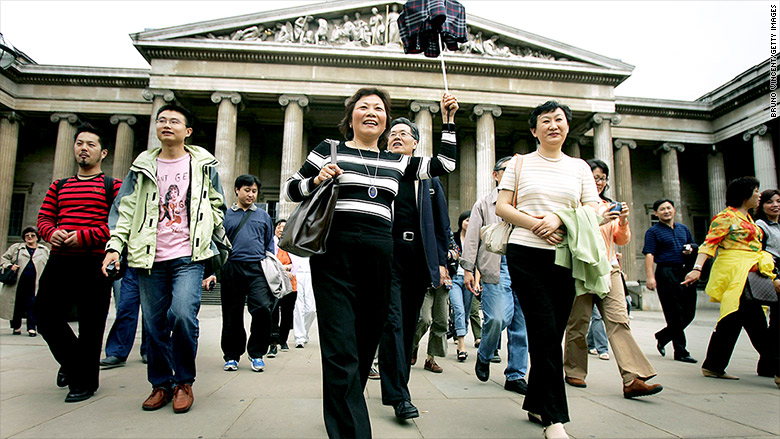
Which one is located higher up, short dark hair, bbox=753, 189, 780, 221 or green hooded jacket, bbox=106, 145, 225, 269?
short dark hair, bbox=753, 189, 780, 221

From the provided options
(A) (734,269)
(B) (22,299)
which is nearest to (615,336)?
(A) (734,269)

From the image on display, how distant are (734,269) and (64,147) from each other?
28.6 m

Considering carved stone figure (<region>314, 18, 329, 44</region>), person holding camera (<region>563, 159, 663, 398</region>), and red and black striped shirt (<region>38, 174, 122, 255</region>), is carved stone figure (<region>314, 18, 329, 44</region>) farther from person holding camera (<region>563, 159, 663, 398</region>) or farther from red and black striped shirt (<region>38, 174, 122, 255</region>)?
person holding camera (<region>563, 159, 663, 398</region>)

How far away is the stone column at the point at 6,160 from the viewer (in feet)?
79.5

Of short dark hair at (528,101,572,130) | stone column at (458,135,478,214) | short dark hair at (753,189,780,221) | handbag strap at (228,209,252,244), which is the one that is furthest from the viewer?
stone column at (458,135,478,214)

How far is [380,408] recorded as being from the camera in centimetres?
376

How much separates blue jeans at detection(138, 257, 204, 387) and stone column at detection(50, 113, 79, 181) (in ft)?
79.4

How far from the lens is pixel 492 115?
78.5 feet

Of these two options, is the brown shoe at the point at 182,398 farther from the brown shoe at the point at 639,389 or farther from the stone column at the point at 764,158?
the stone column at the point at 764,158

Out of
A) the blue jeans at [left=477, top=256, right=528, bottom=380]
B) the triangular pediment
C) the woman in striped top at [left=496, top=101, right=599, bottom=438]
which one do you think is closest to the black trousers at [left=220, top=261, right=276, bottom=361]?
the blue jeans at [left=477, top=256, right=528, bottom=380]

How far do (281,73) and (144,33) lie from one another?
6.54m

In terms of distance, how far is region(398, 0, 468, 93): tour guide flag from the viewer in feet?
12.5

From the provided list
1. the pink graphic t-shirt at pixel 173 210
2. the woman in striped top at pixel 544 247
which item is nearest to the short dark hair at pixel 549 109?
the woman in striped top at pixel 544 247

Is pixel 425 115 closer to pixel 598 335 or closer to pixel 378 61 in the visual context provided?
pixel 378 61
